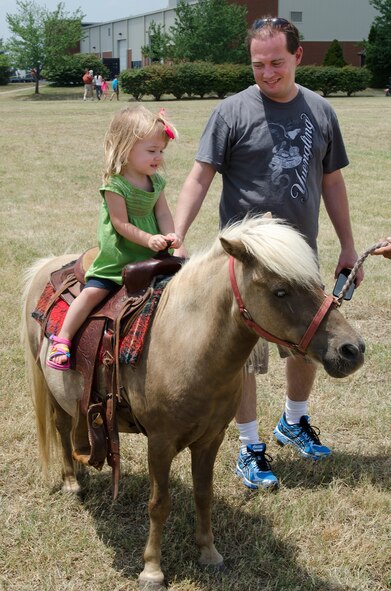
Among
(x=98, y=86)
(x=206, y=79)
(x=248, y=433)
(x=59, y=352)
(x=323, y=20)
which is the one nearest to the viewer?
(x=59, y=352)

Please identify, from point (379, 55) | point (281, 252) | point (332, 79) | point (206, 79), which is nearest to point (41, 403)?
point (281, 252)

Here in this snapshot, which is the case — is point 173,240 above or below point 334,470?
above

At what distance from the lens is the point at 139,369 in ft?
9.98

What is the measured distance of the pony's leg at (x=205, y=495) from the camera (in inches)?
127

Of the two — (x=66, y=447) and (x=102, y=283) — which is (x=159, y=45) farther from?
(x=102, y=283)

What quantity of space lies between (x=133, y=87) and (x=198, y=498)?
37271 mm

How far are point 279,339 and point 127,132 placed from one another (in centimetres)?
125

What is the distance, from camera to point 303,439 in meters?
4.33

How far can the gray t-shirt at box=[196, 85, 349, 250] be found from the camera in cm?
369

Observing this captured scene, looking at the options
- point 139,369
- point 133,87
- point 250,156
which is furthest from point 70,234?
point 133,87

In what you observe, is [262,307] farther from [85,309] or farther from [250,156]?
[250,156]

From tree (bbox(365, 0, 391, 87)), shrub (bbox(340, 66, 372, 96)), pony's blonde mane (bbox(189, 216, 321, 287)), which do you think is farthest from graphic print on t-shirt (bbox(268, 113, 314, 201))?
tree (bbox(365, 0, 391, 87))

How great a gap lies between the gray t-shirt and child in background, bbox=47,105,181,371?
55 cm

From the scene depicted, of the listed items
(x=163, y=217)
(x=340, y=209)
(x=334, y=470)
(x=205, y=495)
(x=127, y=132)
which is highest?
(x=127, y=132)
